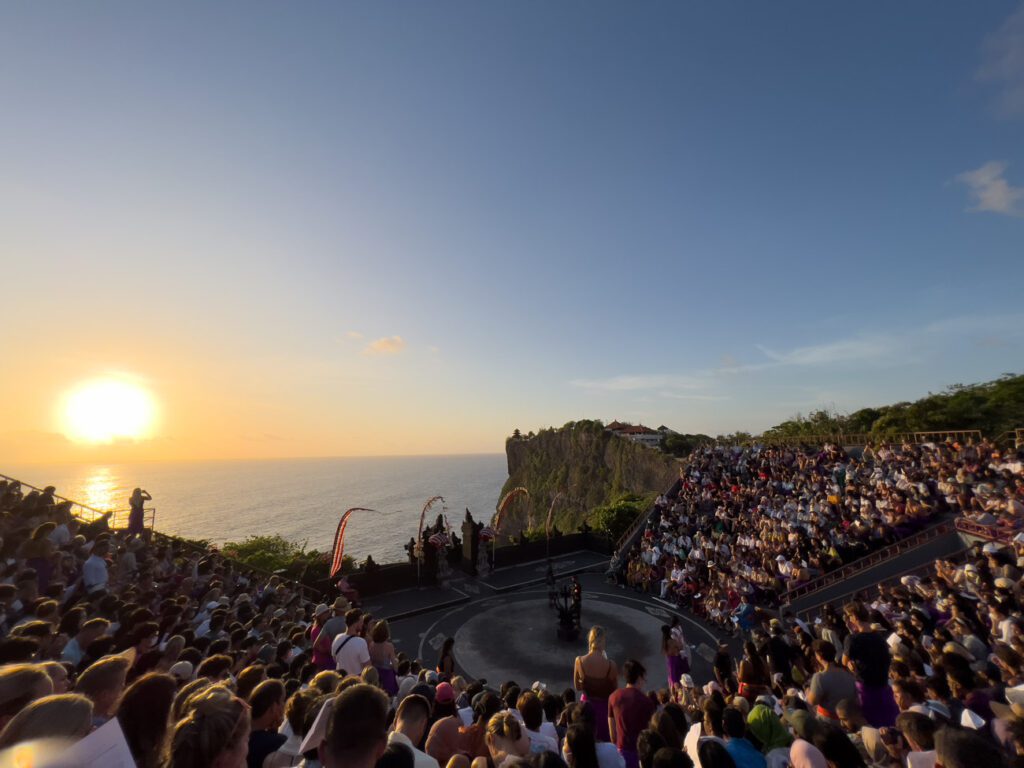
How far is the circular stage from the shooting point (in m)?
14.0

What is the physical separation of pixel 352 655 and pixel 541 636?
11.6 meters

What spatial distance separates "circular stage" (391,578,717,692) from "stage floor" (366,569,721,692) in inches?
1.2

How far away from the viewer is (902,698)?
17.7ft

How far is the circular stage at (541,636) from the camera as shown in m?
14.0

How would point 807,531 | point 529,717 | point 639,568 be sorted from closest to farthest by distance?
point 529,717 < point 807,531 < point 639,568

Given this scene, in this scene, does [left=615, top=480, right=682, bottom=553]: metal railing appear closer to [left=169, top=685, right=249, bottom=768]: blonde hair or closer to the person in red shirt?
the person in red shirt

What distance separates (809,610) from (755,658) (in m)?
11.5

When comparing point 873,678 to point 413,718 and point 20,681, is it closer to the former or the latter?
point 413,718

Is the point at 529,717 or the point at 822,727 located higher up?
the point at 822,727

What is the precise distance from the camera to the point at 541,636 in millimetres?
16672

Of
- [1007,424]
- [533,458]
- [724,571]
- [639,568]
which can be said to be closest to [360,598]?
[639,568]

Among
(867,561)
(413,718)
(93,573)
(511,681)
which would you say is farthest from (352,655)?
(867,561)

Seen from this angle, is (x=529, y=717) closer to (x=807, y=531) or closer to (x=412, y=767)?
(x=412, y=767)

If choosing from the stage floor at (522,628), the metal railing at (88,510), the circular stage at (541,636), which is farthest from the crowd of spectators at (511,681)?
the stage floor at (522,628)
